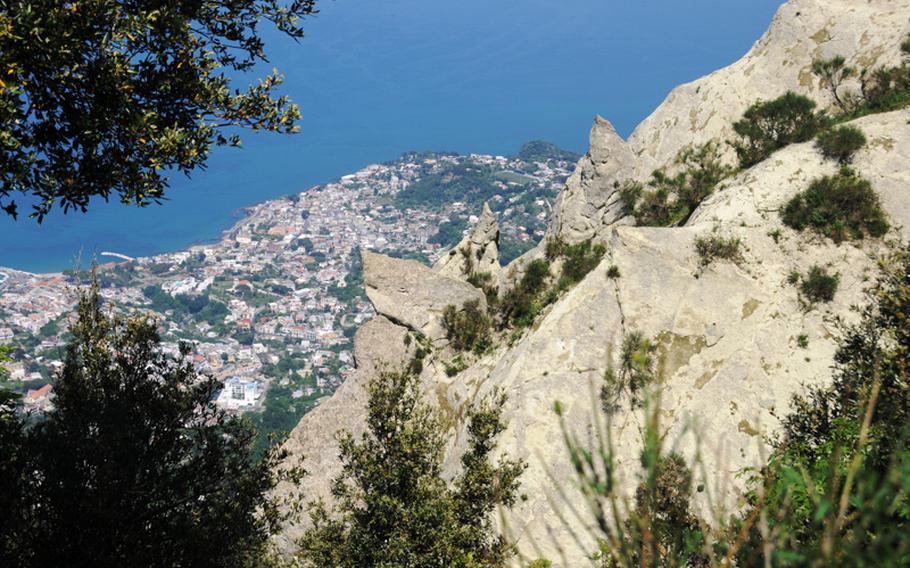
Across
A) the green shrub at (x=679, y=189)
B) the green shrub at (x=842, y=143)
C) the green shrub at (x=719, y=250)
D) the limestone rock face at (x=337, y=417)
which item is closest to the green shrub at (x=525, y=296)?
the limestone rock face at (x=337, y=417)

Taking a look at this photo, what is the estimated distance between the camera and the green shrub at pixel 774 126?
2542 centimetres

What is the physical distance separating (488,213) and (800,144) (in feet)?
57.1

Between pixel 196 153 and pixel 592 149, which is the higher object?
pixel 592 149

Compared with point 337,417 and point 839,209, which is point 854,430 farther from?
point 337,417

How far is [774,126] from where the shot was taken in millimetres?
27047

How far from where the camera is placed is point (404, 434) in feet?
47.9

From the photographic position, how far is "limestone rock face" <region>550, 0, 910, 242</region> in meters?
28.6

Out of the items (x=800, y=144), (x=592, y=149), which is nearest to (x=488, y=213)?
(x=592, y=149)

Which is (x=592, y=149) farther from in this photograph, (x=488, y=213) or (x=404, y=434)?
(x=404, y=434)

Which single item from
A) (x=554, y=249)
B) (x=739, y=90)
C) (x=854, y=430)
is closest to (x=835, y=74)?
(x=739, y=90)

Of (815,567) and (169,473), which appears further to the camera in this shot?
(169,473)

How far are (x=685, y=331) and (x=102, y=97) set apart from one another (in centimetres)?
1931

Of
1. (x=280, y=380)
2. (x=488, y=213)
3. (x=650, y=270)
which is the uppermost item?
(x=280, y=380)

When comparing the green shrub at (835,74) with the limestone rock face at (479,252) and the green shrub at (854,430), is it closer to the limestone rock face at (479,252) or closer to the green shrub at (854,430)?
the green shrub at (854,430)
